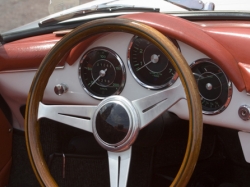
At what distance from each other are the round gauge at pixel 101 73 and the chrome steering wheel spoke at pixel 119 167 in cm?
31

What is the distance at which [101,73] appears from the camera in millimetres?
1582

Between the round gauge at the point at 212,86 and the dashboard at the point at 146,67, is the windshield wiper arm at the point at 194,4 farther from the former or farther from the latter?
the round gauge at the point at 212,86

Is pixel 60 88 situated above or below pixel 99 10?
below

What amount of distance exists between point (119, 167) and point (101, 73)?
43cm

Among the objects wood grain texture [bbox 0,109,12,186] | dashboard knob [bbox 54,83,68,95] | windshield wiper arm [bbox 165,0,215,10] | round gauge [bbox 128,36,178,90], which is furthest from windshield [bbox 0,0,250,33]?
round gauge [bbox 128,36,178,90]

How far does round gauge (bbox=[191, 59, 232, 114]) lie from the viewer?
4.48 feet

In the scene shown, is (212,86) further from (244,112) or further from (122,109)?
(122,109)

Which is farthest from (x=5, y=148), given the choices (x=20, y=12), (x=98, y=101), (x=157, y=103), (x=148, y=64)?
(x=20, y=12)

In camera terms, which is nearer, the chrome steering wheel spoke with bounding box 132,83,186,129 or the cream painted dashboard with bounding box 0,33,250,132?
the chrome steering wheel spoke with bounding box 132,83,186,129

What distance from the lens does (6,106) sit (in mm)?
2045

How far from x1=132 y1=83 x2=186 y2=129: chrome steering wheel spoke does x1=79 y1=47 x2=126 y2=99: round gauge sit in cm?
28

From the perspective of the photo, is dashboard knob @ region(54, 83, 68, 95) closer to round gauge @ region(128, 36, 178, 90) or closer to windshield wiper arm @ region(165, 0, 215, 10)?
round gauge @ region(128, 36, 178, 90)

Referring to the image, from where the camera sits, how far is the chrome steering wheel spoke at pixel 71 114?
4.38 feet

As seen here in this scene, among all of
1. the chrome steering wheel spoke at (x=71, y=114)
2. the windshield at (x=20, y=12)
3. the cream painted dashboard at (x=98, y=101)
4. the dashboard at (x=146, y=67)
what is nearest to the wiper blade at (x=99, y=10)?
the dashboard at (x=146, y=67)
